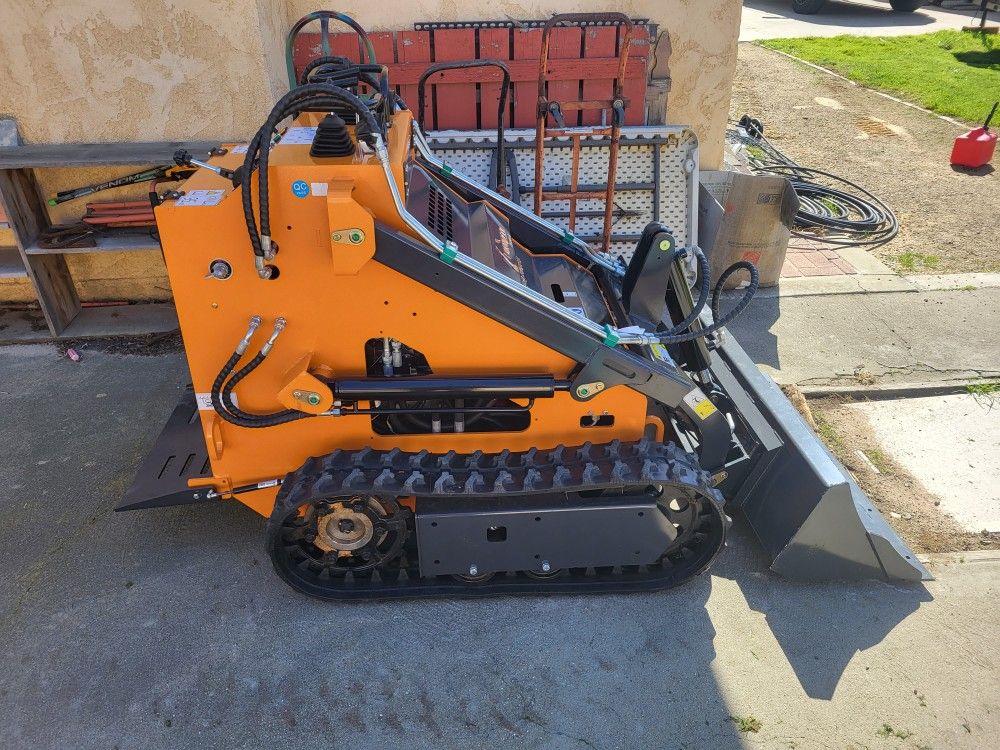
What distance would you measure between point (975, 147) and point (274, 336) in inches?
372

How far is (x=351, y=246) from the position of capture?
298 centimetres

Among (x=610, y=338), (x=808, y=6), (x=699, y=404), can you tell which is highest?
(x=610, y=338)

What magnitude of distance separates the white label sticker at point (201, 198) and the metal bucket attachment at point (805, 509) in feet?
9.16

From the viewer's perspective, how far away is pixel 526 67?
604 centimetres

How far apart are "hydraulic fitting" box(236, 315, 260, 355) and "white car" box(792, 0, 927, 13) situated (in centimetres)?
A: 2114

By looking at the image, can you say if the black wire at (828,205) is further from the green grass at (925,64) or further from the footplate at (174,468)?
the footplate at (174,468)

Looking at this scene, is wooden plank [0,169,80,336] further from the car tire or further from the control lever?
the car tire

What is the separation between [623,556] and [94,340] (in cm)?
455

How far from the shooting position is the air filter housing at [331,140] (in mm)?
3031

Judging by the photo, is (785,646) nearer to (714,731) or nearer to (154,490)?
(714,731)

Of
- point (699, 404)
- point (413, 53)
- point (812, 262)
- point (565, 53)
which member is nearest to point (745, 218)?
point (812, 262)

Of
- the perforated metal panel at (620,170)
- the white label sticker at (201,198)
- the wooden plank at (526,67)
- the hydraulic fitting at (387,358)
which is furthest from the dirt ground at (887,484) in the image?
the white label sticker at (201,198)

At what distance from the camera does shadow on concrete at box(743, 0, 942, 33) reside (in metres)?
18.7

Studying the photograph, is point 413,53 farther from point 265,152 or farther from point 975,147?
point 975,147
